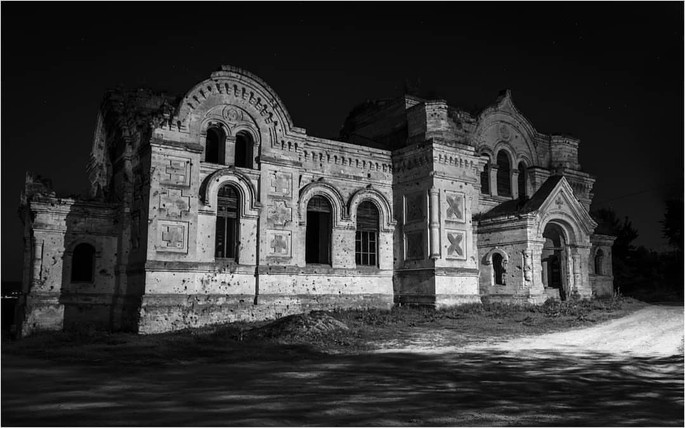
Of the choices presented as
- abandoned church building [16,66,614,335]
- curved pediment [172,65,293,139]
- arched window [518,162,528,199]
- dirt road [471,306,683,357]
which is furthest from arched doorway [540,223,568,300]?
curved pediment [172,65,293,139]

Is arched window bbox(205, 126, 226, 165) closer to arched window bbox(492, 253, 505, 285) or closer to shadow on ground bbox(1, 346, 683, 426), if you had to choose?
shadow on ground bbox(1, 346, 683, 426)

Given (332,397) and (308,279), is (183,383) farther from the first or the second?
(308,279)

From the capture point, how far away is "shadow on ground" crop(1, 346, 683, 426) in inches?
264

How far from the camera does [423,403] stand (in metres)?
7.56

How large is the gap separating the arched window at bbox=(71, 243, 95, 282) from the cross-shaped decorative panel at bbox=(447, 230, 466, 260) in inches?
475

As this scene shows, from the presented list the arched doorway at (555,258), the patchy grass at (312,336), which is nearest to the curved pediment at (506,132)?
the arched doorway at (555,258)

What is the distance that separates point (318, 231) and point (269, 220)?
2432 mm

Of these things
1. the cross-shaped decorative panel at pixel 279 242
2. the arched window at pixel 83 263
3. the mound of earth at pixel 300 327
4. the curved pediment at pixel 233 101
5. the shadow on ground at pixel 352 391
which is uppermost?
the curved pediment at pixel 233 101

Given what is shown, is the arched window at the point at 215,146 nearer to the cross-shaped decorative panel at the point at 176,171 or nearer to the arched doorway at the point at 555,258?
the cross-shaped decorative panel at the point at 176,171

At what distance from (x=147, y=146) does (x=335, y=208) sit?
22.1 ft

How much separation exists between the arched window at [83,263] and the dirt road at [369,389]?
6.22 meters

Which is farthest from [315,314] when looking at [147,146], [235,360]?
[147,146]

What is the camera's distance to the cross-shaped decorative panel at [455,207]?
69.7 ft

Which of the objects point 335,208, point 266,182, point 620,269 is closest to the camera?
point 266,182
